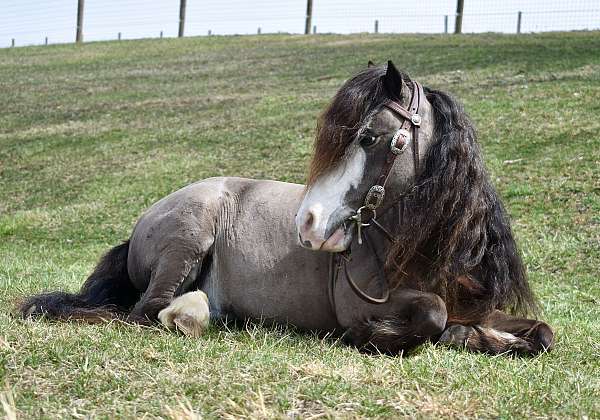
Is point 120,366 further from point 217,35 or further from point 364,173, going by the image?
point 217,35

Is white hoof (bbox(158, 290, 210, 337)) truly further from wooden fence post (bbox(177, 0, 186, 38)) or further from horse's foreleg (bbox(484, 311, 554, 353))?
wooden fence post (bbox(177, 0, 186, 38))

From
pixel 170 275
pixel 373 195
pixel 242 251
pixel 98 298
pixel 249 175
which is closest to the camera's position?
pixel 373 195

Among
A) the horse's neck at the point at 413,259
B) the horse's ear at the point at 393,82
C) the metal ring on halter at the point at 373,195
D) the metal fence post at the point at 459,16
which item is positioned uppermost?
the metal fence post at the point at 459,16

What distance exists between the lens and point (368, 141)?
4.32m

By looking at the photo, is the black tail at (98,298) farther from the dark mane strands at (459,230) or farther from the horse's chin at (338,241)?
the dark mane strands at (459,230)

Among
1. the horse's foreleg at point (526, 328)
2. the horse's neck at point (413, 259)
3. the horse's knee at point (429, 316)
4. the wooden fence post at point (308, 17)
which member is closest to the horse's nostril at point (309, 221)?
the horse's neck at point (413, 259)

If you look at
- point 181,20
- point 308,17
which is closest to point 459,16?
point 308,17

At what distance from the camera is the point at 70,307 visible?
16.9ft

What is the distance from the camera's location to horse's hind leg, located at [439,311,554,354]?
14.4 ft

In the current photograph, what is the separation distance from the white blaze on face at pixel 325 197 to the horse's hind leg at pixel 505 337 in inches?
37.9

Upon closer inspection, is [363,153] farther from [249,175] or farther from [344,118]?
[249,175]

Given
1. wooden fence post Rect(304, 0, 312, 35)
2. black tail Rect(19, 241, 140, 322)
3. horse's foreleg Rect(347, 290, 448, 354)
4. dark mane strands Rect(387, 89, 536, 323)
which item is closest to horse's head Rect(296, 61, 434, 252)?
dark mane strands Rect(387, 89, 536, 323)

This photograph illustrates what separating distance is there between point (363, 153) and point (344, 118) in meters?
0.22

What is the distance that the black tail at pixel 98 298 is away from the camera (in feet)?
16.6
